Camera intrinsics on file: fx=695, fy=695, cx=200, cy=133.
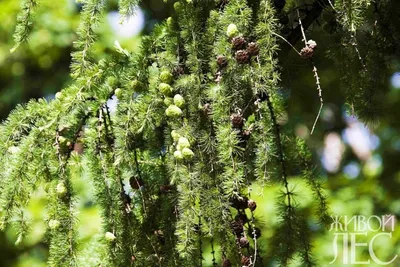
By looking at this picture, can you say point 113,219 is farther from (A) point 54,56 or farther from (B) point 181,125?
(A) point 54,56

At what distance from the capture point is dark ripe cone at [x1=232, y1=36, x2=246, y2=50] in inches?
41.0

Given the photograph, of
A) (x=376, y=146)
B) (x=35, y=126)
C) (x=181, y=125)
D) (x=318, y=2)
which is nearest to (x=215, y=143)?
(x=181, y=125)

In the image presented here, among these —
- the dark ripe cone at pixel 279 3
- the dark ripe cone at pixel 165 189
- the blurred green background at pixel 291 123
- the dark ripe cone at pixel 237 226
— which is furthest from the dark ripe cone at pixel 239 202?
the blurred green background at pixel 291 123

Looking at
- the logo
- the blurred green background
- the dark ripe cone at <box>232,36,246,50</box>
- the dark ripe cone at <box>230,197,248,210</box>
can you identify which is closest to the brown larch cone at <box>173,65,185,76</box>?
the dark ripe cone at <box>232,36,246,50</box>

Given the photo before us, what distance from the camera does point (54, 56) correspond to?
12.1 ft

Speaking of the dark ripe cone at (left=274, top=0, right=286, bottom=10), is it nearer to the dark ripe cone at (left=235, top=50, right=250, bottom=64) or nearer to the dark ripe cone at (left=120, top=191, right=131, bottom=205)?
the dark ripe cone at (left=235, top=50, right=250, bottom=64)

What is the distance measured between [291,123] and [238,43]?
4.61ft

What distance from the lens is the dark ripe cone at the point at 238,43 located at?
41.0 inches

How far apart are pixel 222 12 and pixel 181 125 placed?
0.21 meters

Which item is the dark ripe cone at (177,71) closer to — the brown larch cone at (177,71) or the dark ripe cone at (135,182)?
the brown larch cone at (177,71)

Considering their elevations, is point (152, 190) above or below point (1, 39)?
below

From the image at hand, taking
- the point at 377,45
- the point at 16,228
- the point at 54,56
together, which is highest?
the point at 54,56

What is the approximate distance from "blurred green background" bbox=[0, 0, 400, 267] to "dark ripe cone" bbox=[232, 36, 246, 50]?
1.40 metres

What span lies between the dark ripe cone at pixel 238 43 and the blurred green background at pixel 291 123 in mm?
1401
